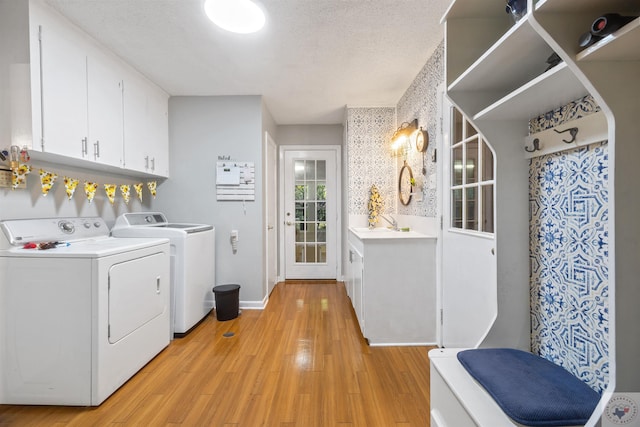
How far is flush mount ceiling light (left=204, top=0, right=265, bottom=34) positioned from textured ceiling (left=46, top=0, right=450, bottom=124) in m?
0.06

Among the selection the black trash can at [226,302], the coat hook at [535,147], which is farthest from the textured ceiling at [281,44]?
the black trash can at [226,302]

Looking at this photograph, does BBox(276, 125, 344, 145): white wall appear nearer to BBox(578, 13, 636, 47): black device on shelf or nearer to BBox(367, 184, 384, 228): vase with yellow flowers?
Answer: BBox(367, 184, 384, 228): vase with yellow flowers

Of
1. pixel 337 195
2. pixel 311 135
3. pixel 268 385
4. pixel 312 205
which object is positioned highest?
pixel 311 135

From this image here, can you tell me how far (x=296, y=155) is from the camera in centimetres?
441

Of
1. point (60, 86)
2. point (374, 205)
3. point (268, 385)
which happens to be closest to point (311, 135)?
point (374, 205)

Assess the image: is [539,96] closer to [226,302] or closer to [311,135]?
[226,302]

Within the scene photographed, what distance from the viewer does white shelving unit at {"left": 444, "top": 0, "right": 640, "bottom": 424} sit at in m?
0.60

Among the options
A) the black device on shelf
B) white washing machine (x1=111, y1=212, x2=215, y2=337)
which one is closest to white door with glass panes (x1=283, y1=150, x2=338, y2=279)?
white washing machine (x1=111, y1=212, x2=215, y2=337)

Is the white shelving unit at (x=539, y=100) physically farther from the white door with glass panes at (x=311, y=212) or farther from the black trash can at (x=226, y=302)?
the white door with glass panes at (x=311, y=212)

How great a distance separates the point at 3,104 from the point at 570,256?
285cm

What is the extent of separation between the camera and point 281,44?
2.19 metres

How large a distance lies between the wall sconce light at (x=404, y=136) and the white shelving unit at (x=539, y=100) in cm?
165

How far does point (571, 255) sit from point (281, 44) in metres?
2.20

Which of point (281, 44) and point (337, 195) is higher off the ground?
point (281, 44)
